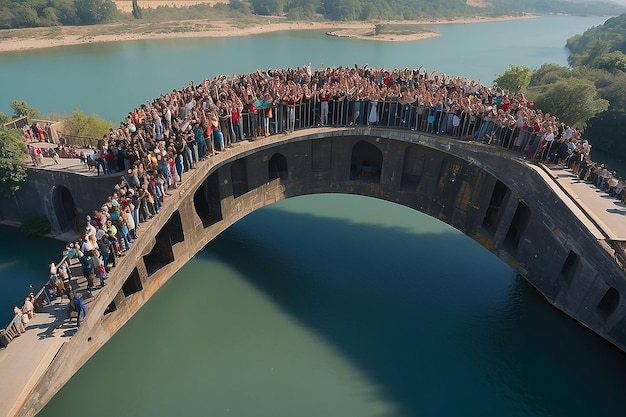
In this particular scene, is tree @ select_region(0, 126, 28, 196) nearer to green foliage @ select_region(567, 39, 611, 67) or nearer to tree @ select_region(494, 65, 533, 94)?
tree @ select_region(494, 65, 533, 94)

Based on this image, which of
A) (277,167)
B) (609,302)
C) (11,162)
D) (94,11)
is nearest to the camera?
(609,302)

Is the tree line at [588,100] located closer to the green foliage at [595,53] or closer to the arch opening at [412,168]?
the green foliage at [595,53]

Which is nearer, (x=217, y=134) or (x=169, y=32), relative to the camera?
(x=217, y=134)

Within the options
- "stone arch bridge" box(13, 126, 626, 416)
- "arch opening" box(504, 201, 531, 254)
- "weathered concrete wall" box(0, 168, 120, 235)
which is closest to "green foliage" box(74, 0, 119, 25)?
"weathered concrete wall" box(0, 168, 120, 235)

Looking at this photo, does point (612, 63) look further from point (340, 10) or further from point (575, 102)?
point (340, 10)

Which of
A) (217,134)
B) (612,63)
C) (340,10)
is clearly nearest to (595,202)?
(217,134)

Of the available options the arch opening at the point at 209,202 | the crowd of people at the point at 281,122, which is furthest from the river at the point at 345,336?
the crowd of people at the point at 281,122
